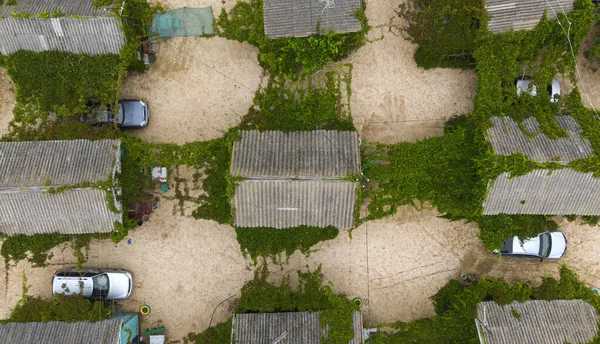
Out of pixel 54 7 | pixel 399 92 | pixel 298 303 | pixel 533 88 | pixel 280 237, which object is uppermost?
pixel 54 7

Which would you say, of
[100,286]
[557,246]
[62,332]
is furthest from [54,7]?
[557,246]

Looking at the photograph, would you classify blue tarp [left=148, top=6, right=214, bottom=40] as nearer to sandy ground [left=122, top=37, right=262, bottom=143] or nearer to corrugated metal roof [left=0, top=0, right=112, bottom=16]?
sandy ground [left=122, top=37, right=262, bottom=143]

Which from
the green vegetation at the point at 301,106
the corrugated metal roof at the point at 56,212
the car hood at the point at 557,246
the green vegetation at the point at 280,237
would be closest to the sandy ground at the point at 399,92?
the green vegetation at the point at 301,106

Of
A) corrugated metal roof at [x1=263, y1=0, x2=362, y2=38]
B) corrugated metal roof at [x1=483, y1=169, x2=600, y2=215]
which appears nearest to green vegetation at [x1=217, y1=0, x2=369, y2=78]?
corrugated metal roof at [x1=263, y1=0, x2=362, y2=38]

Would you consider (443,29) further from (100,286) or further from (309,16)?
(100,286)

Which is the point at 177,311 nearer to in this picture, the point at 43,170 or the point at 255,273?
the point at 255,273
